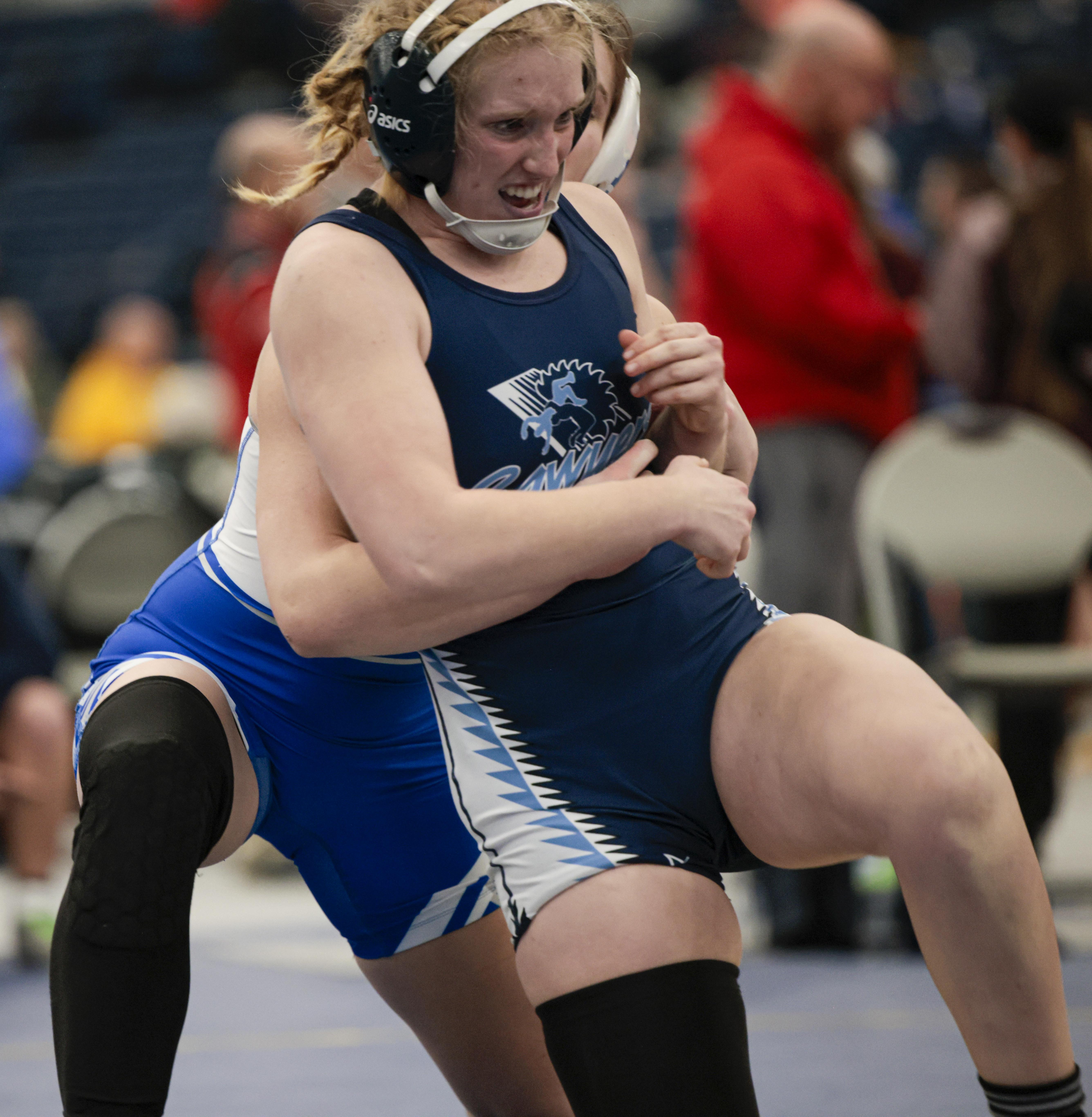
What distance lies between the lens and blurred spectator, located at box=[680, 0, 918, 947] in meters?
3.77

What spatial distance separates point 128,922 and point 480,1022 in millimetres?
520

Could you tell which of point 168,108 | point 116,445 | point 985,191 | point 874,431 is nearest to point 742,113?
point 874,431

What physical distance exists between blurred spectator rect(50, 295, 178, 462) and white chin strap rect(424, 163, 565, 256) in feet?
26.1

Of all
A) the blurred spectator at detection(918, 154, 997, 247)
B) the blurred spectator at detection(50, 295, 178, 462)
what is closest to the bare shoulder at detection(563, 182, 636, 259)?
the blurred spectator at detection(918, 154, 997, 247)

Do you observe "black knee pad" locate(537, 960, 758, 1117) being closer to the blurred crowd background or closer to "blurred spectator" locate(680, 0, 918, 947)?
the blurred crowd background

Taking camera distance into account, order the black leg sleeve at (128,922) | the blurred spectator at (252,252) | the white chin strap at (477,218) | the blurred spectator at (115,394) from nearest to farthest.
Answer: the white chin strap at (477,218) < the black leg sleeve at (128,922) < the blurred spectator at (252,252) < the blurred spectator at (115,394)

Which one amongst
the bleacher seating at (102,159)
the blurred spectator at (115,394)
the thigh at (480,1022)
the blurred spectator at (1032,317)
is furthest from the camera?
the bleacher seating at (102,159)

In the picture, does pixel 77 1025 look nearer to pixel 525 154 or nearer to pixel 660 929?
pixel 660 929

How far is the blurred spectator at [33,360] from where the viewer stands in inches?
366

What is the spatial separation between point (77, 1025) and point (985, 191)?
504 cm

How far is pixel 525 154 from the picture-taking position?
1.54 meters

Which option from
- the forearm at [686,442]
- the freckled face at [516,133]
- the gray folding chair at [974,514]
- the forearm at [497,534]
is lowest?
the gray folding chair at [974,514]

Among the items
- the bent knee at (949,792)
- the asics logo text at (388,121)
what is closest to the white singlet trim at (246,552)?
the asics logo text at (388,121)

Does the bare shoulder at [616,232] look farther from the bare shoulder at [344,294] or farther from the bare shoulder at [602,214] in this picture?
the bare shoulder at [344,294]
